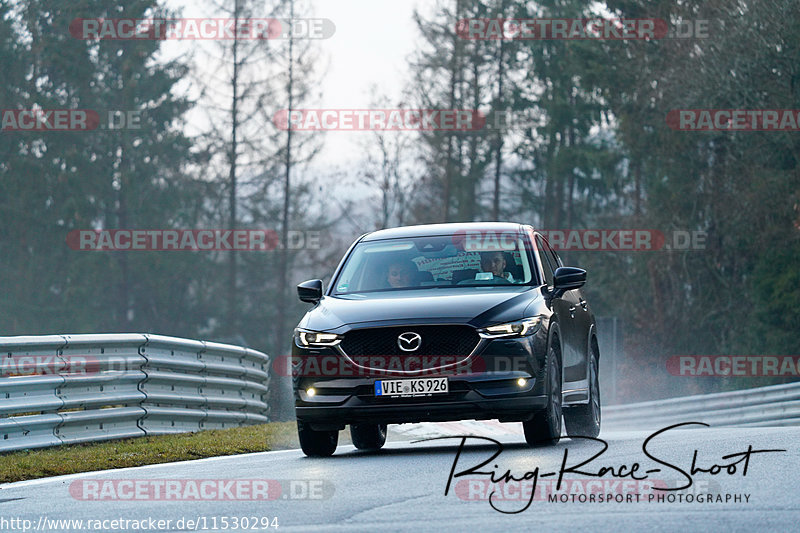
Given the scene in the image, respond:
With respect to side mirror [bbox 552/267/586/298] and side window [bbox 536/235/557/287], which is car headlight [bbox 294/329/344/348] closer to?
side mirror [bbox 552/267/586/298]

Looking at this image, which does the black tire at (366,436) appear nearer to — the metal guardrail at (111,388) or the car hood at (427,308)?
the car hood at (427,308)

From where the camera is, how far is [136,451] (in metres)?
12.6

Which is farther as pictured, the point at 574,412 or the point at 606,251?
the point at 606,251

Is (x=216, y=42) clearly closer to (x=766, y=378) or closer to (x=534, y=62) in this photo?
(x=534, y=62)

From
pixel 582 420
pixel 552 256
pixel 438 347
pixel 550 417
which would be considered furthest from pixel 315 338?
pixel 552 256

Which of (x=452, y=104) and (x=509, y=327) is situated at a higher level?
(x=452, y=104)

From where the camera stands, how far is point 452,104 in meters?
56.2

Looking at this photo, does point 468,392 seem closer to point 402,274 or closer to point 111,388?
point 402,274

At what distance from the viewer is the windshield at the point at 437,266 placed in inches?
460

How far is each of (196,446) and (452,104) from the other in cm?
4411

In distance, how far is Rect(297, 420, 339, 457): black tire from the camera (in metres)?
11.2

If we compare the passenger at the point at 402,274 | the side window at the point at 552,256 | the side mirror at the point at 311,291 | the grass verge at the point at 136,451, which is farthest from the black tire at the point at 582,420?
the grass verge at the point at 136,451

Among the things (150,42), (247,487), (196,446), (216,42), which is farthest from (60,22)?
(247,487)

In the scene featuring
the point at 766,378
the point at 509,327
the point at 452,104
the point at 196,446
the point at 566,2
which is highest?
the point at 566,2
